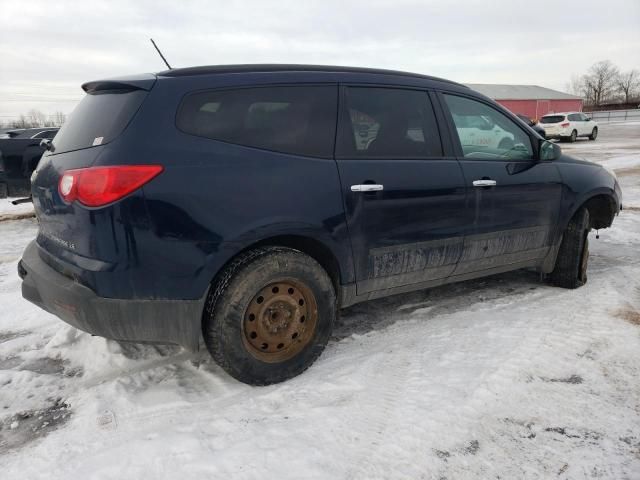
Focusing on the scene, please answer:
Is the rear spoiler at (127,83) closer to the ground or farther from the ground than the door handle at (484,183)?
farther from the ground

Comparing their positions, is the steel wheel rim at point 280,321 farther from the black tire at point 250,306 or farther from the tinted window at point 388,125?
the tinted window at point 388,125

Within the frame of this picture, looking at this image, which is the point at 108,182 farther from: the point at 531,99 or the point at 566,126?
the point at 531,99

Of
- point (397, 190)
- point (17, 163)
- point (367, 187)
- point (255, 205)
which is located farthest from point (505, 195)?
point (17, 163)

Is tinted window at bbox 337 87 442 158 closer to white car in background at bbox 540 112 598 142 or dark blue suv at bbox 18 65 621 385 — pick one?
dark blue suv at bbox 18 65 621 385

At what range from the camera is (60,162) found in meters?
2.64

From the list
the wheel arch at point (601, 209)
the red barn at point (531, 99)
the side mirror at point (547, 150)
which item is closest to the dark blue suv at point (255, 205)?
the side mirror at point (547, 150)

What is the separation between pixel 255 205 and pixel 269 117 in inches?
21.9

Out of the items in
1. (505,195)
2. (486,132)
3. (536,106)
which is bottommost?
(505,195)

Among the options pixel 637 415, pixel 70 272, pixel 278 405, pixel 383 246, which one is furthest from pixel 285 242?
pixel 637 415

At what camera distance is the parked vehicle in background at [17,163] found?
7699 mm

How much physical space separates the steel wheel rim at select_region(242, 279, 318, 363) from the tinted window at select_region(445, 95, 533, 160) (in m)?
1.68

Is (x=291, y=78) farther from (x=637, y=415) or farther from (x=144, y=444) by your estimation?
(x=637, y=415)

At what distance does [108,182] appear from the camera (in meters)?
2.32

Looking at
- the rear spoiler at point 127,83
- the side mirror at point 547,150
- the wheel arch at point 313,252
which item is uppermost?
the rear spoiler at point 127,83
